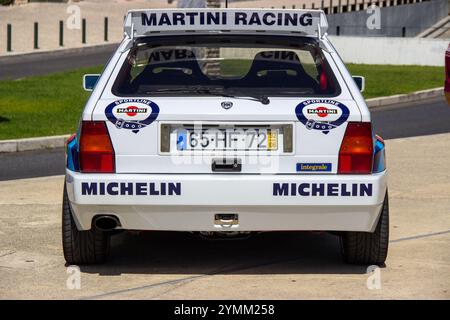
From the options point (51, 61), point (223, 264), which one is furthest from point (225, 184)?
point (51, 61)

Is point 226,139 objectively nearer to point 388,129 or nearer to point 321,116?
point 321,116

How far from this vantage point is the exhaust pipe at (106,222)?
796cm

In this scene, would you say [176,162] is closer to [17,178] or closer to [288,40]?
[288,40]

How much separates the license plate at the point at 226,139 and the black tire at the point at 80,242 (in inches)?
35.8

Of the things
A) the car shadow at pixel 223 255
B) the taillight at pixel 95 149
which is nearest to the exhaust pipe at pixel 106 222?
the taillight at pixel 95 149

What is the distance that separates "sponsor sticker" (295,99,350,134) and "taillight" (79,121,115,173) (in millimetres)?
Answer: 1143

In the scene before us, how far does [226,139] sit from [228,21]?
1.04 meters

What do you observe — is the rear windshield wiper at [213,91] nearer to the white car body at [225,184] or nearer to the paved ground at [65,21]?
the white car body at [225,184]

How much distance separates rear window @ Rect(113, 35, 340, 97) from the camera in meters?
8.43

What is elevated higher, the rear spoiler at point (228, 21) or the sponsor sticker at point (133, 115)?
the rear spoiler at point (228, 21)

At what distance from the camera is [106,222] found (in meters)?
7.97

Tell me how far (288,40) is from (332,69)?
1.40 ft

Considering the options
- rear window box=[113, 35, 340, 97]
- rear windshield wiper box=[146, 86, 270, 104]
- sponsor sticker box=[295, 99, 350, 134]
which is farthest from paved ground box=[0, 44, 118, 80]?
sponsor sticker box=[295, 99, 350, 134]

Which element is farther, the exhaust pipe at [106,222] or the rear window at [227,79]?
the rear window at [227,79]
